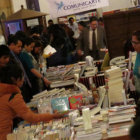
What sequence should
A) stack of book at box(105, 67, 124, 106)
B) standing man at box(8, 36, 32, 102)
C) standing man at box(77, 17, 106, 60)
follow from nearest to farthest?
stack of book at box(105, 67, 124, 106), standing man at box(8, 36, 32, 102), standing man at box(77, 17, 106, 60)

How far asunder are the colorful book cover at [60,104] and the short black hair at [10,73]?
105 centimetres

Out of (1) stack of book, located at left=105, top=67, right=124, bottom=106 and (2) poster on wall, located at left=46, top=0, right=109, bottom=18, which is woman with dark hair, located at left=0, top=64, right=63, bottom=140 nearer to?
(1) stack of book, located at left=105, top=67, right=124, bottom=106

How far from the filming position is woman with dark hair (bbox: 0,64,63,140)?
3.07 meters

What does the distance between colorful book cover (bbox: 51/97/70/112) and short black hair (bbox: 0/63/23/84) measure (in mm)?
1048

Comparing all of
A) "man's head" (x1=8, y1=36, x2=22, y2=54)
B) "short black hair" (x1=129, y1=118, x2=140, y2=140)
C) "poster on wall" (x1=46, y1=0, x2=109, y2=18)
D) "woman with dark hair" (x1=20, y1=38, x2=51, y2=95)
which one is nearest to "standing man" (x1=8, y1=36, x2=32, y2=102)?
"man's head" (x1=8, y1=36, x2=22, y2=54)

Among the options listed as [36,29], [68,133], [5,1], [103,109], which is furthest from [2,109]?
[5,1]

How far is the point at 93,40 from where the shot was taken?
7902 mm

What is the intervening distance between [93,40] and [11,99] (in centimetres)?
502

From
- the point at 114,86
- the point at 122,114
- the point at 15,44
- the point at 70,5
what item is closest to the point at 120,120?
the point at 122,114

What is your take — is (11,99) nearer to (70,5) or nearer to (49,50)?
(70,5)

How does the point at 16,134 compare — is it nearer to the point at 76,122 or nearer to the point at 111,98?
the point at 76,122

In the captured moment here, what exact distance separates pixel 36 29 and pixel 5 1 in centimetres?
414

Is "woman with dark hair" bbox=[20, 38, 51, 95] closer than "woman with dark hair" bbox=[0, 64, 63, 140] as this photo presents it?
No

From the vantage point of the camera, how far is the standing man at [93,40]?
7.80 m
